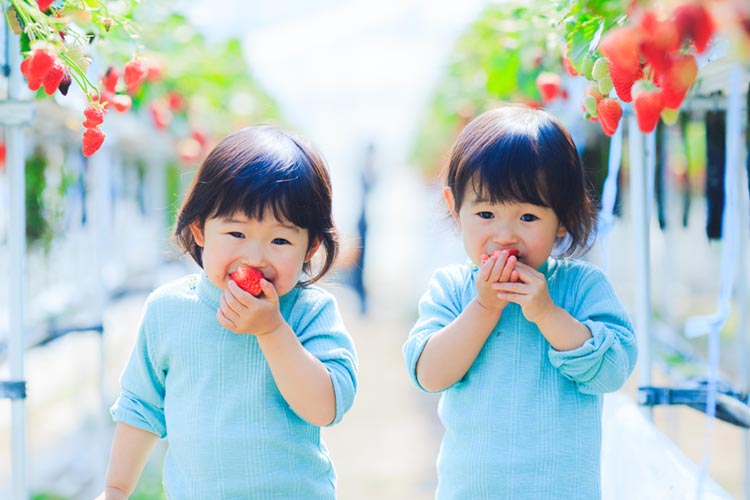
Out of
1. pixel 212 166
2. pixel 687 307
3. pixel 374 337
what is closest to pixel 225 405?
pixel 212 166

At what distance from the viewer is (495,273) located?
129 cm

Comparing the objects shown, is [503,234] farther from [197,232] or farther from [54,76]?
[54,76]

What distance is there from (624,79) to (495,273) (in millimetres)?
322

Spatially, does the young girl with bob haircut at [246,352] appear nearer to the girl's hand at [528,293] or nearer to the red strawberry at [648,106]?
the girl's hand at [528,293]

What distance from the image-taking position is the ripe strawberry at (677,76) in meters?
0.88

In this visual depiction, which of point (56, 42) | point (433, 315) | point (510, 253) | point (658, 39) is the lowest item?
point (433, 315)

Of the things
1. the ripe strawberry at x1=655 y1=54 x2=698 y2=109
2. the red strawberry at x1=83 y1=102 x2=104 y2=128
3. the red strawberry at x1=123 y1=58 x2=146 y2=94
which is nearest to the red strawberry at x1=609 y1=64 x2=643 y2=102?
the ripe strawberry at x1=655 y1=54 x2=698 y2=109

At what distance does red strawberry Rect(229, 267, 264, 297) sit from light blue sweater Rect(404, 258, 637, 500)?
27 cm

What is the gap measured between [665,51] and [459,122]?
15.7 feet

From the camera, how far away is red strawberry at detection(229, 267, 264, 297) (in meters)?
1.31

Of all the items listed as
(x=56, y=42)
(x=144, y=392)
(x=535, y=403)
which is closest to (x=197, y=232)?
(x=144, y=392)

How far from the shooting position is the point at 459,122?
5574mm

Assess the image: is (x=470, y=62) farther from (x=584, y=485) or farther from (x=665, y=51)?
(x=665, y=51)

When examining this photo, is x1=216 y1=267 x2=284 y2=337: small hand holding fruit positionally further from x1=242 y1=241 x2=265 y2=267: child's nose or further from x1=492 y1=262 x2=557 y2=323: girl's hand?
x1=492 y1=262 x2=557 y2=323: girl's hand
